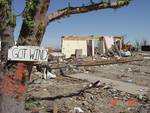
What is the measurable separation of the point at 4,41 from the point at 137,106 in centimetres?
428

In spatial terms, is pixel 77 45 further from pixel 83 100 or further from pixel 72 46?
pixel 83 100

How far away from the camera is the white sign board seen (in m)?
4.79

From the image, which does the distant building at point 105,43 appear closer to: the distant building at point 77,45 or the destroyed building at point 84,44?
the destroyed building at point 84,44

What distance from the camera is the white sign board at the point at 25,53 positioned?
4.79m

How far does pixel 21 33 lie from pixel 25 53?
0.35m

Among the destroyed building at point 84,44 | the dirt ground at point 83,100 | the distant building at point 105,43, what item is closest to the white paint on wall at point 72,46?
the destroyed building at point 84,44

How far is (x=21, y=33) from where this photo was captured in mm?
4957

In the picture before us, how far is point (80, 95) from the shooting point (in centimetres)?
932

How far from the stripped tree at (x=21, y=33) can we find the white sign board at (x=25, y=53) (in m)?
0.12

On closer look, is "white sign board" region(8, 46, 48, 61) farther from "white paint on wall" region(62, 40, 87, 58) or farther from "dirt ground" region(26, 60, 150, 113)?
"white paint on wall" region(62, 40, 87, 58)

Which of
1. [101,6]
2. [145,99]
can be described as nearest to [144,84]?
[145,99]

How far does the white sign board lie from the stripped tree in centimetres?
12

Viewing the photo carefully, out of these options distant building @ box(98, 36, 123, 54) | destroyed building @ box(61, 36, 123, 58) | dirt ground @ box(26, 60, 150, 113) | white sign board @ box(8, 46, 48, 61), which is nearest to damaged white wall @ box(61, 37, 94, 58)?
destroyed building @ box(61, 36, 123, 58)

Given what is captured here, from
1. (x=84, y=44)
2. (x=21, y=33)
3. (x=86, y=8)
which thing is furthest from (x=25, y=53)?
(x=84, y=44)
